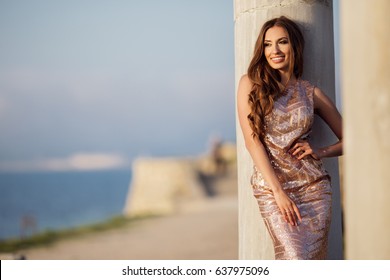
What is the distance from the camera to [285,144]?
325 cm

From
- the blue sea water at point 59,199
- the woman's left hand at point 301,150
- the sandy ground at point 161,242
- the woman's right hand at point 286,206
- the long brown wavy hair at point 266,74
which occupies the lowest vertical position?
the blue sea water at point 59,199

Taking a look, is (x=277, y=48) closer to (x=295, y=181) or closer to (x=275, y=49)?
(x=275, y=49)

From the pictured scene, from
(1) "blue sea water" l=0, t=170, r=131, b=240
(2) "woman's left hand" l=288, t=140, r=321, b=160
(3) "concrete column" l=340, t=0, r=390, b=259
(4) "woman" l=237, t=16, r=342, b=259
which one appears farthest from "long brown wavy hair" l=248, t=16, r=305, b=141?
(1) "blue sea water" l=0, t=170, r=131, b=240

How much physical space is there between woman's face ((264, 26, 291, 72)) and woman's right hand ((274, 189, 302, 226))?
647 mm

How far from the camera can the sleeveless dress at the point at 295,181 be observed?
10.6ft

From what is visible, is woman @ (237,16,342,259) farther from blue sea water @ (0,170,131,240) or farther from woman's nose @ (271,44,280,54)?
blue sea water @ (0,170,131,240)

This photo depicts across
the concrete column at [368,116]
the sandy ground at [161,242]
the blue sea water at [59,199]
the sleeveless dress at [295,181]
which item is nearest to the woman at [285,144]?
the sleeveless dress at [295,181]

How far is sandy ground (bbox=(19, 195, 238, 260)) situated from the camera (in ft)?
32.0

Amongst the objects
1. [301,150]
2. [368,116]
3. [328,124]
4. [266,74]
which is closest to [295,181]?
[301,150]

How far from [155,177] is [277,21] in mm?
23909

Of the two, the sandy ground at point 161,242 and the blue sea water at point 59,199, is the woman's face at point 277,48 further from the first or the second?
the blue sea water at point 59,199

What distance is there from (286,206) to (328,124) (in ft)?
1.77

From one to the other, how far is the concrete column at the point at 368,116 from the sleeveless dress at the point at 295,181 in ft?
3.86
